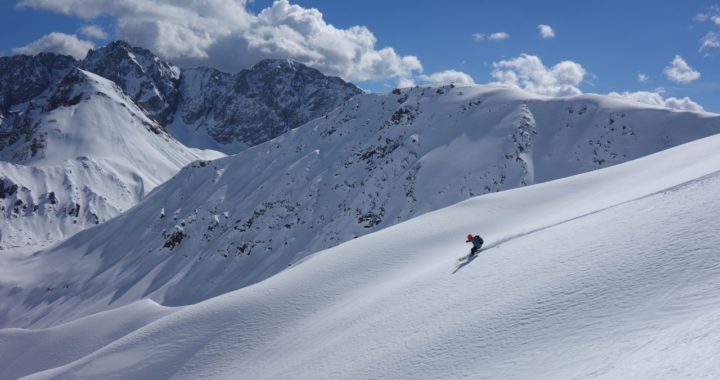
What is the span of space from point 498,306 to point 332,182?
58835 millimetres

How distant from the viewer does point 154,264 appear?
75.5 meters

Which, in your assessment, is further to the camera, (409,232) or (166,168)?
(166,168)

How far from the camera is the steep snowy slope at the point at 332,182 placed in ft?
179

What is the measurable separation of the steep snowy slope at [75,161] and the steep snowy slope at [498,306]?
131430 mm

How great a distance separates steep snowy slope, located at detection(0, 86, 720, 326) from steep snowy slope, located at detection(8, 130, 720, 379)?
28454 mm

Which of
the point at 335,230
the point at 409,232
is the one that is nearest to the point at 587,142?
the point at 335,230

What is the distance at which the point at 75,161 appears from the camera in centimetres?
15625

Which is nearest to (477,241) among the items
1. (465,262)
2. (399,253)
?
(465,262)

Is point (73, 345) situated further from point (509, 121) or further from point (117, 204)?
point (117, 204)

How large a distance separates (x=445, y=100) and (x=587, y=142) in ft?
84.3

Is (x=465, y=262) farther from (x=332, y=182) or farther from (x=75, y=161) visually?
(x=75, y=161)

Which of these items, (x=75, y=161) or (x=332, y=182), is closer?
(x=332, y=182)

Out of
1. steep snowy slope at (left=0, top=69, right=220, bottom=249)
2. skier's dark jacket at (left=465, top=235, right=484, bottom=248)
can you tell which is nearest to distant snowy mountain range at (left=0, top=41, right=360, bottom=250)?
steep snowy slope at (left=0, top=69, right=220, bottom=249)

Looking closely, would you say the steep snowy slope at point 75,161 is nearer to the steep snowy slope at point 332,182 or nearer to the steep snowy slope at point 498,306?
the steep snowy slope at point 332,182
